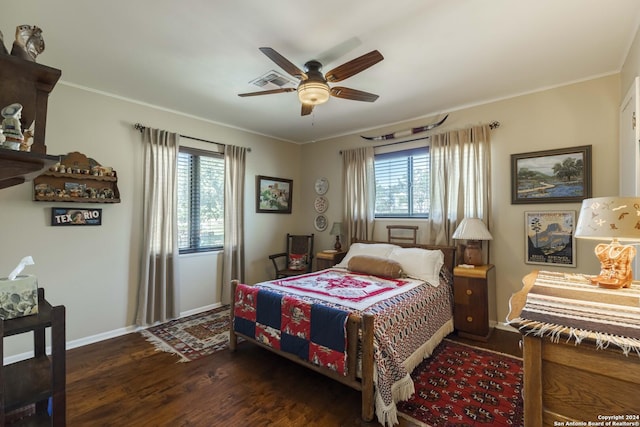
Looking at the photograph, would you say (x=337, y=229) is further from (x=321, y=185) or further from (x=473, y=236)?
(x=473, y=236)

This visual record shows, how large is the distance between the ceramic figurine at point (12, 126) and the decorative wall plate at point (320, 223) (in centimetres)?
419

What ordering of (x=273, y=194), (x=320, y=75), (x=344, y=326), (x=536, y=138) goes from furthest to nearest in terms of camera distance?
(x=273, y=194) < (x=536, y=138) < (x=320, y=75) < (x=344, y=326)

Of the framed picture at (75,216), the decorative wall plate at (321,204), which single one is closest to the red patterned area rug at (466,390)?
the decorative wall plate at (321,204)

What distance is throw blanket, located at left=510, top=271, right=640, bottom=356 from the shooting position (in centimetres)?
101

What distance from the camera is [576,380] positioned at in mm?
1044

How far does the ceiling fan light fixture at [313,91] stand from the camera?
225 centimetres

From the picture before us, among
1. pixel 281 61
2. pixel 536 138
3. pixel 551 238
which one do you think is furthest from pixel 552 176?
pixel 281 61

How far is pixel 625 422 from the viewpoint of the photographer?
970 mm

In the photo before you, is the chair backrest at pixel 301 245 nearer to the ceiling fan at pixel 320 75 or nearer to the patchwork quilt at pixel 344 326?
the patchwork quilt at pixel 344 326

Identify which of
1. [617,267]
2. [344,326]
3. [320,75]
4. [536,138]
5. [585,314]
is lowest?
[344,326]

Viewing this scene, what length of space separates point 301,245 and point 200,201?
1778 mm

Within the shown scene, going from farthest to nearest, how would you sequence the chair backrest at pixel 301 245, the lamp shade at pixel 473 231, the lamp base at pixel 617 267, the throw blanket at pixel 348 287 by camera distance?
the chair backrest at pixel 301 245, the lamp shade at pixel 473 231, the throw blanket at pixel 348 287, the lamp base at pixel 617 267

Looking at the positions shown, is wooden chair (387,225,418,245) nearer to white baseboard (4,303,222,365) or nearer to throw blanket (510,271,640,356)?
throw blanket (510,271,640,356)

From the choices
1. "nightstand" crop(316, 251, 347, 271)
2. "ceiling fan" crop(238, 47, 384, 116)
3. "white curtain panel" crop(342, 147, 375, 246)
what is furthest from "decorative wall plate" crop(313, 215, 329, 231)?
"ceiling fan" crop(238, 47, 384, 116)
